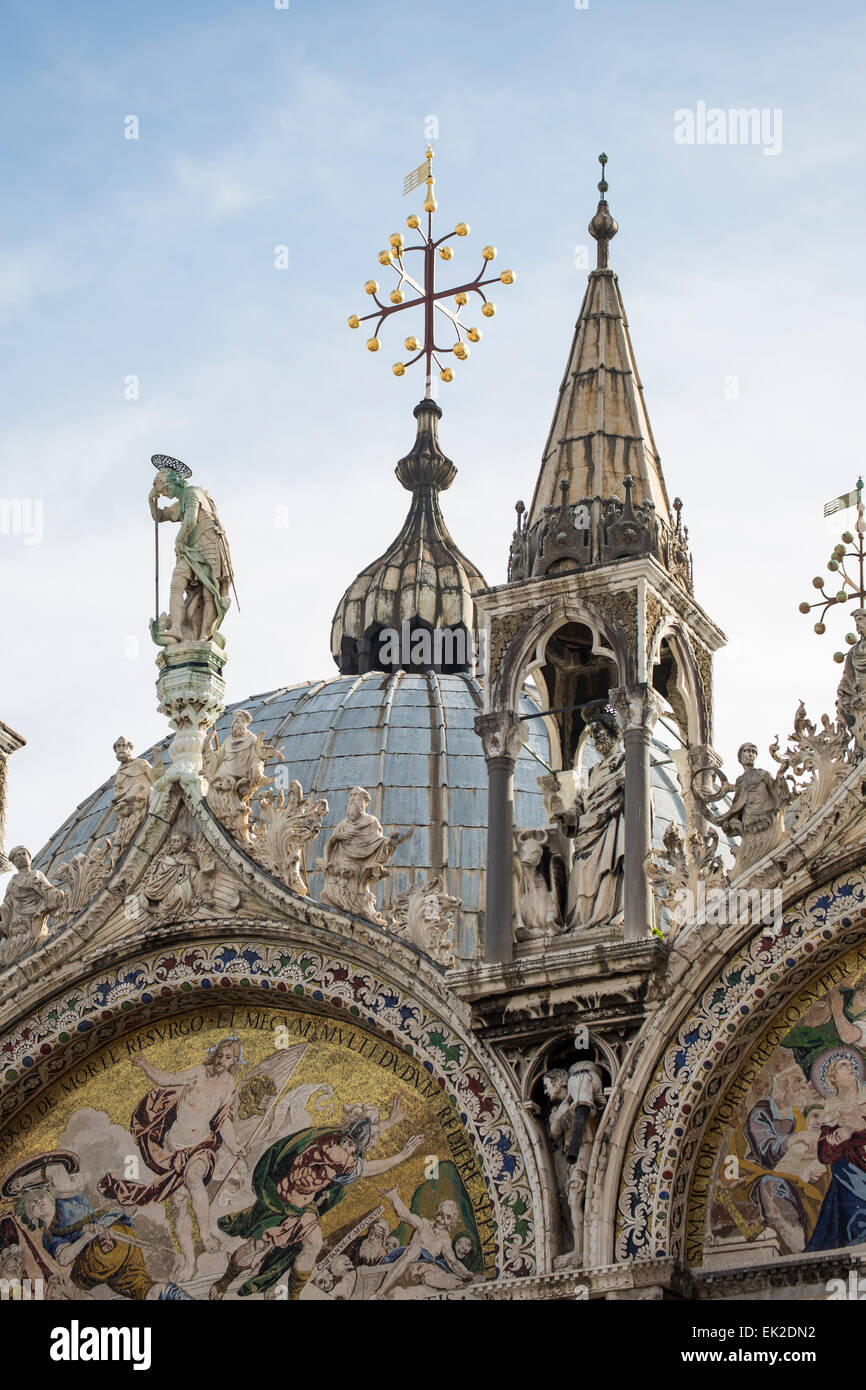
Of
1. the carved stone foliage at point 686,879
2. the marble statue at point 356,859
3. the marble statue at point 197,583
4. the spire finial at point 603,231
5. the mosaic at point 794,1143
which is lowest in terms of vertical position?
the mosaic at point 794,1143

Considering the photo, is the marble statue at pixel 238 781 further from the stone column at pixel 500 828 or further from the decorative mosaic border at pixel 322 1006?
the stone column at pixel 500 828

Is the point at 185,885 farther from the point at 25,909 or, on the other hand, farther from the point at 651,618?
the point at 651,618

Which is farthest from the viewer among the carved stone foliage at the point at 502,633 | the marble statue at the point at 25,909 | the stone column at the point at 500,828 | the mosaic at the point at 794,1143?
the marble statue at the point at 25,909

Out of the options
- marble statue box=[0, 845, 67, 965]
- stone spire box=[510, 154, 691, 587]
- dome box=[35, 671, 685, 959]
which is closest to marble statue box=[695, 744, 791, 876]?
stone spire box=[510, 154, 691, 587]

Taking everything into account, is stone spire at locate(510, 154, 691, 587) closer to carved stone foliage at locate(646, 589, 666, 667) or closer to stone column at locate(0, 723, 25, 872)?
carved stone foliage at locate(646, 589, 666, 667)

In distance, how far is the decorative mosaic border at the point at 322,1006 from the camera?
16.4 meters

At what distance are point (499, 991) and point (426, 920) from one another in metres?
0.94

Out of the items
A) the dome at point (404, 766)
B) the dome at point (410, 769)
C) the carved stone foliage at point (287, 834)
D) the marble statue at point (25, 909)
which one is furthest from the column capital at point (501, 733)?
the dome at point (404, 766)

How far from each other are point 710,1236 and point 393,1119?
7.65 ft

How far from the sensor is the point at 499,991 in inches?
656

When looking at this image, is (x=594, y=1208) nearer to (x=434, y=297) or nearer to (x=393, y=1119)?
(x=393, y=1119)

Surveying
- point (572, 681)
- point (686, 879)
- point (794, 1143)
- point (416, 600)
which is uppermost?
point (416, 600)

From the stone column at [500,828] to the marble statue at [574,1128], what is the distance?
38.3 inches

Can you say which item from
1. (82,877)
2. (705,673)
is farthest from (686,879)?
(82,877)
